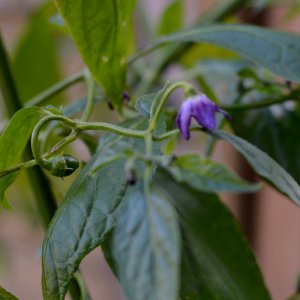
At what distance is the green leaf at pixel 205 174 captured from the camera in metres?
0.30

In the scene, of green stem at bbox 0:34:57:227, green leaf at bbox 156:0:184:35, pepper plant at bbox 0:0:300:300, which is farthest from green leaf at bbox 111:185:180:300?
green leaf at bbox 156:0:184:35

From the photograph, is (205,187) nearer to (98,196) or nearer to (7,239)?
(98,196)

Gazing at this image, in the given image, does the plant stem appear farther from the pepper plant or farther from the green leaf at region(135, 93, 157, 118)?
the green leaf at region(135, 93, 157, 118)

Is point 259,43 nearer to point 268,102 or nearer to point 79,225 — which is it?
point 268,102

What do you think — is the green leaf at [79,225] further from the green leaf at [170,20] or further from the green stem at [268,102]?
the green leaf at [170,20]

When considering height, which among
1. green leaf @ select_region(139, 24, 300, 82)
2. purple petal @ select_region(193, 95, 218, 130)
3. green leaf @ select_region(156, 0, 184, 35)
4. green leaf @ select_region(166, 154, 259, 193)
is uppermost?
purple petal @ select_region(193, 95, 218, 130)

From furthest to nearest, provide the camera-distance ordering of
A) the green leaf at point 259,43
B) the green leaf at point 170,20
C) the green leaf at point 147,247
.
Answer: the green leaf at point 170,20 → the green leaf at point 259,43 → the green leaf at point 147,247

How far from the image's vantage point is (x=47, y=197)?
381 millimetres

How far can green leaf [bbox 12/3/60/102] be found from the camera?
71 centimetres

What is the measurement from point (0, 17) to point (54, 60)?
0.87 meters

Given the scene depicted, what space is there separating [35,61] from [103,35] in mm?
420

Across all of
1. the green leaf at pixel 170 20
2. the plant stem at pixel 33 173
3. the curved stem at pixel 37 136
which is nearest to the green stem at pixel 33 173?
the plant stem at pixel 33 173

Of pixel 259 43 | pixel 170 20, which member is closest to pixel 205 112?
pixel 259 43

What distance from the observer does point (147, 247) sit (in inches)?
8.9
